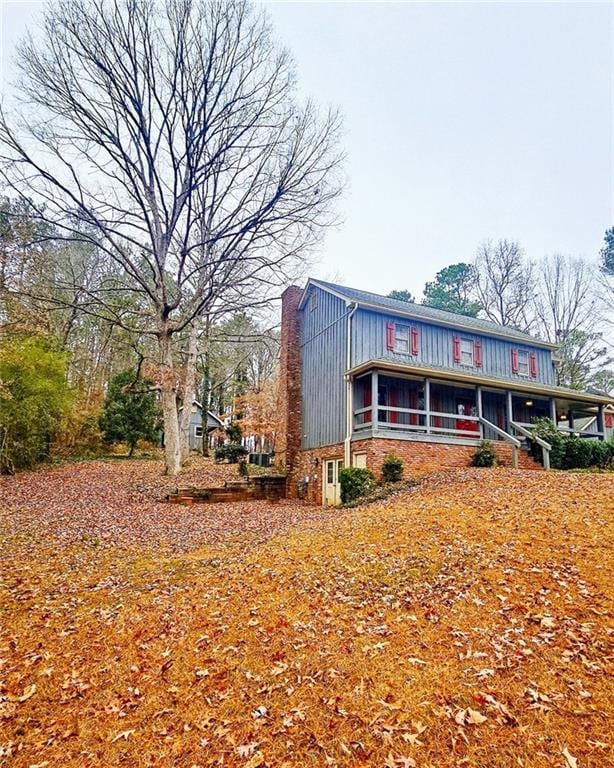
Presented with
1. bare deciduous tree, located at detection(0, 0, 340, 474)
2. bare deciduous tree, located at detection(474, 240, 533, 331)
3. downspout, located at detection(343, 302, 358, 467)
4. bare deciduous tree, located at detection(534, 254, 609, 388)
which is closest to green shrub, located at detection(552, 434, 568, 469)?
downspout, located at detection(343, 302, 358, 467)

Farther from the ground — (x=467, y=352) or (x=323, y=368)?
(x=467, y=352)

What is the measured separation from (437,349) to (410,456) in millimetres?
5434

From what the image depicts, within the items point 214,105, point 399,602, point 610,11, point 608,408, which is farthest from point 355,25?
point 608,408

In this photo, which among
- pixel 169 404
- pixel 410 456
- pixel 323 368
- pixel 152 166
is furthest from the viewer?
pixel 323 368

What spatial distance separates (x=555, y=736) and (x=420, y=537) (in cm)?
400

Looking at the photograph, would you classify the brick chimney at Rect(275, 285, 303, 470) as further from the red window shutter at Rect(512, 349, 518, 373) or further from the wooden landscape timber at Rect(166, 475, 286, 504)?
the red window shutter at Rect(512, 349, 518, 373)

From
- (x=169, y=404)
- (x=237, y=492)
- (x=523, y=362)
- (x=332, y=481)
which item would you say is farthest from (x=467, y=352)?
(x=169, y=404)

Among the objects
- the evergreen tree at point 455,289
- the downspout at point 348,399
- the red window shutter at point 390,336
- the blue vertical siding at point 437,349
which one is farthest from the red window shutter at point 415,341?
the evergreen tree at point 455,289

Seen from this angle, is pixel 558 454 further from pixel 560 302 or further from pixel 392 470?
pixel 560 302

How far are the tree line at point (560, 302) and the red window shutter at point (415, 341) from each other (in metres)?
16.0

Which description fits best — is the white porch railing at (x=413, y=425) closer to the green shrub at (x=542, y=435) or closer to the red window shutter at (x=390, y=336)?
the green shrub at (x=542, y=435)

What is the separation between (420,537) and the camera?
6.88 metres

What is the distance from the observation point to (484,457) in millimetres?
13930

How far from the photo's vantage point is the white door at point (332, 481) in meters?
14.2
